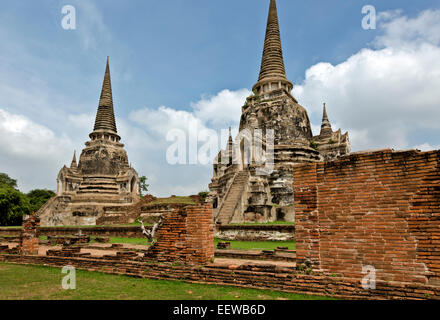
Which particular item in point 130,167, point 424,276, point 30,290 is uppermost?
point 130,167

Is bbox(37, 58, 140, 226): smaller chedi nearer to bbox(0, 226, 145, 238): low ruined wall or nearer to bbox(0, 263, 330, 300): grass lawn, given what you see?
bbox(0, 226, 145, 238): low ruined wall

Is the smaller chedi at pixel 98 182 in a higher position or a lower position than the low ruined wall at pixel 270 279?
higher

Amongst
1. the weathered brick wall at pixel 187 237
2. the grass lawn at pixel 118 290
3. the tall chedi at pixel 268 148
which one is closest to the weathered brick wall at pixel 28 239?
the grass lawn at pixel 118 290

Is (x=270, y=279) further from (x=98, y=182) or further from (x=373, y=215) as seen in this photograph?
(x=98, y=182)

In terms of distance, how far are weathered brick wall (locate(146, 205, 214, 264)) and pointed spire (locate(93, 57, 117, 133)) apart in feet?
127

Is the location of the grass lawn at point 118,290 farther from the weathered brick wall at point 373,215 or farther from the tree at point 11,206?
the tree at point 11,206

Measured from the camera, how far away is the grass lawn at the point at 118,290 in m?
5.58

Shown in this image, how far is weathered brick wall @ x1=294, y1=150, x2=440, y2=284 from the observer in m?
5.10

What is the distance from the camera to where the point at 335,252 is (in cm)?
584

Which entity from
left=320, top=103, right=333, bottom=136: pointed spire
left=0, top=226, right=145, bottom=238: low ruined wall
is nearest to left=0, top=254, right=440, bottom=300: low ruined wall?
left=0, top=226, right=145, bottom=238: low ruined wall

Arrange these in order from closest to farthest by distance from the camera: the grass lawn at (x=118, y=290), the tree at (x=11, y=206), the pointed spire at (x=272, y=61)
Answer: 1. the grass lawn at (x=118, y=290)
2. the pointed spire at (x=272, y=61)
3. the tree at (x=11, y=206)
